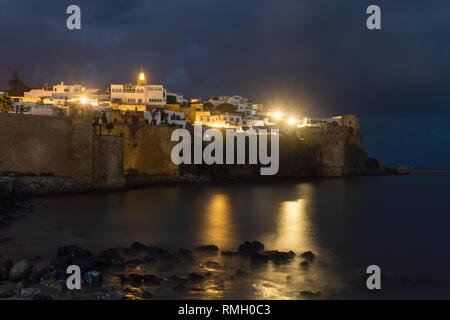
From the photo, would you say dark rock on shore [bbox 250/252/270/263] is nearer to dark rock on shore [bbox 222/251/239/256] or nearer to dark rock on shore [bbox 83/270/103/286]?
dark rock on shore [bbox 222/251/239/256]

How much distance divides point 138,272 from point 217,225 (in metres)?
7.07

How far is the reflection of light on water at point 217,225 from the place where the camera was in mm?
11166

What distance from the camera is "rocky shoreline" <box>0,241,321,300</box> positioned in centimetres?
594

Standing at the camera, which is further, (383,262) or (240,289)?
(383,262)

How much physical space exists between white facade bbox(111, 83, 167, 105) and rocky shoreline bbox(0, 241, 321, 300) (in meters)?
41.6

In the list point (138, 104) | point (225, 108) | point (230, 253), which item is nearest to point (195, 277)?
point (230, 253)

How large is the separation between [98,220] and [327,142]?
156 feet

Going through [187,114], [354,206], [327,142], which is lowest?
[354,206]

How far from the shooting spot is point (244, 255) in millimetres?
9156

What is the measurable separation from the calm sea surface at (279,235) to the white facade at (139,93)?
2899 centimetres

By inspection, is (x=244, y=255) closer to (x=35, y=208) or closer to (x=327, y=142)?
(x=35, y=208)

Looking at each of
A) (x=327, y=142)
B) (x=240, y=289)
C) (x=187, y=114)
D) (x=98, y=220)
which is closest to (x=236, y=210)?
(x=98, y=220)

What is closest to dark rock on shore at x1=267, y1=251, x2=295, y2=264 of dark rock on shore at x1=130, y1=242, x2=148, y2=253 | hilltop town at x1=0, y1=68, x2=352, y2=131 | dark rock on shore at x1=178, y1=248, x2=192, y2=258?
dark rock on shore at x1=178, y1=248, x2=192, y2=258

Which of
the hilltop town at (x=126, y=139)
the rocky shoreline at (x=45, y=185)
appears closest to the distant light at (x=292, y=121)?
the hilltop town at (x=126, y=139)
